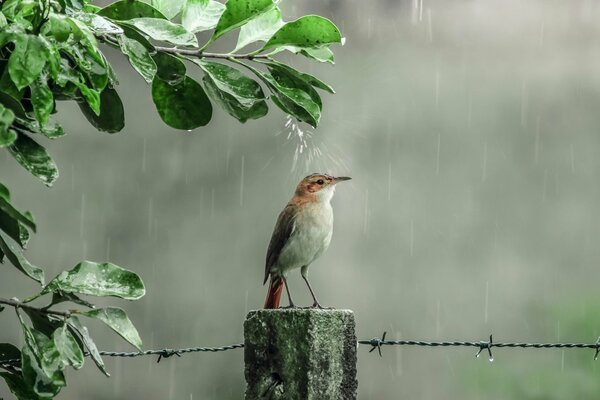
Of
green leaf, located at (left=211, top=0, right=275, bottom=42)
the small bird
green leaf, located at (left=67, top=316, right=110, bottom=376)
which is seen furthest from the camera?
the small bird

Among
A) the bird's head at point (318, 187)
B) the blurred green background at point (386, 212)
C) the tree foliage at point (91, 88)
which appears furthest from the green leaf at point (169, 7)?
the blurred green background at point (386, 212)

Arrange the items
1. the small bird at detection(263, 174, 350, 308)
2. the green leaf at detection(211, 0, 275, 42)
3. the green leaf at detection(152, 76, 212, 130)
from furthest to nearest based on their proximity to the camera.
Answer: the small bird at detection(263, 174, 350, 308) < the green leaf at detection(152, 76, 212, 130) < the green leaf at detection(211, 0, 275, 42)

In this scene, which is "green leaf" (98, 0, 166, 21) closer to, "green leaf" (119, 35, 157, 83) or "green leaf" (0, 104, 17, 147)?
"green leaf" (119, 35, 157, 83)

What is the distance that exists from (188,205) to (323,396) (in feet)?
41.1

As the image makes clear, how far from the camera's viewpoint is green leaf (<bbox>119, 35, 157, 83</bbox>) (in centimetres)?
142

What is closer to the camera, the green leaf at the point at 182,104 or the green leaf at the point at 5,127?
the green leaf at the point at 5,127

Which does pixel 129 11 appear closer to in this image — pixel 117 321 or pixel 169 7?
pixel 169 7

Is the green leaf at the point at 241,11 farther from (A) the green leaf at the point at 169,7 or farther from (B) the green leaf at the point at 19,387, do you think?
(B) the green leaf at the point at 19,387

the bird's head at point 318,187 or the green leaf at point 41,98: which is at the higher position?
the green leaf at point 41,98

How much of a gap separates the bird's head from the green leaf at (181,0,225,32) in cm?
230

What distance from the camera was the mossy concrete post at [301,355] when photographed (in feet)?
6.07

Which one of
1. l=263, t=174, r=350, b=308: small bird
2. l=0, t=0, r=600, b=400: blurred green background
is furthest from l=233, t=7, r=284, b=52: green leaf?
l=0, t=0, r=600, b=400: blurred green background

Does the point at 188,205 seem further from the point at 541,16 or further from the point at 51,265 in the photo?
the point at 541,16

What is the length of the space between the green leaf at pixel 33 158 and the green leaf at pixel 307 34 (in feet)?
1.24
